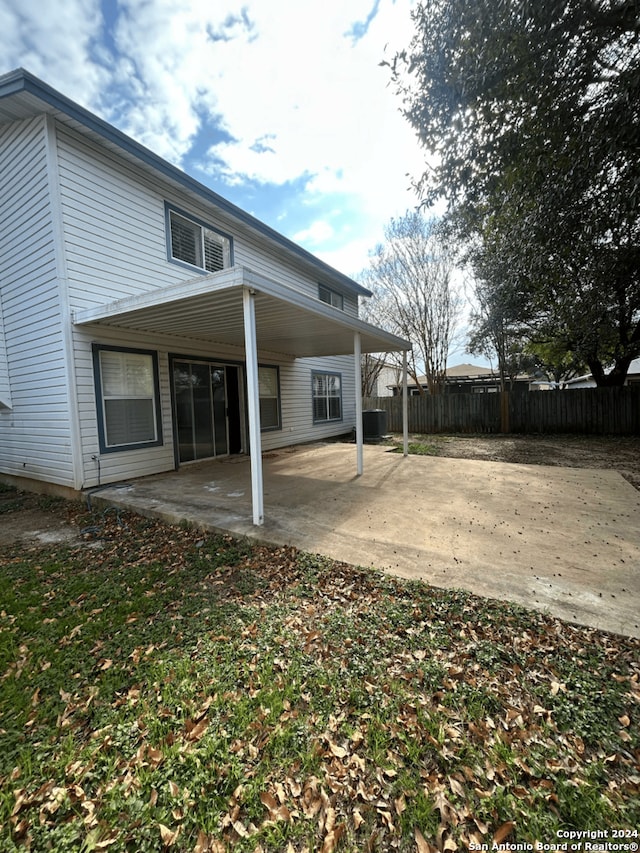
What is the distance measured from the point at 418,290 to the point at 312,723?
52.9ft

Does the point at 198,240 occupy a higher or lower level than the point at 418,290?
lower

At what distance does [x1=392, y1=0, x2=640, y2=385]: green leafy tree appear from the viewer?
4.25 meters

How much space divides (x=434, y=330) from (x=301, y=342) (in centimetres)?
933

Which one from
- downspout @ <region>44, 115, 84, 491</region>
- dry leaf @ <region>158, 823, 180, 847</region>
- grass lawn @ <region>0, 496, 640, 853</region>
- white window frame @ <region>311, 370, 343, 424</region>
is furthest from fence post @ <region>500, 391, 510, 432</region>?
dry leaf @ <region>158, 823, 180, 847</region>

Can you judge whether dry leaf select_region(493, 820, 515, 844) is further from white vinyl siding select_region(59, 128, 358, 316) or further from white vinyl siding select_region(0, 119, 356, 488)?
white vinyl siding select_region(59, 128, 358, 316)

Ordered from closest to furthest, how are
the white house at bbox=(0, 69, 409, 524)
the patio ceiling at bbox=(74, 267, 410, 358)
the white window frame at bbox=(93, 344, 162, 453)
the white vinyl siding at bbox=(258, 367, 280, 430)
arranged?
the patio ceiling at bbox=(74, 267, 410, 358), the white house at bbox=(0, 69, 409, 524), the white window frame at bbox=(93, 344, 162, 453), the white vinyl siding at bbox=(258, 367, 280, 430)

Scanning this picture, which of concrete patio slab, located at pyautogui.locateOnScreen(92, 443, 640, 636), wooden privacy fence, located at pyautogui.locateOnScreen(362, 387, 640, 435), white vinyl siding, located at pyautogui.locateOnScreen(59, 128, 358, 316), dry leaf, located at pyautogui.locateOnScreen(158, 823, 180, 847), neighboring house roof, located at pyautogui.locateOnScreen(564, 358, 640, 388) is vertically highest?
white vinyl siding, located at pyautogui.locateOnScreen(59, 128, 358, 316)

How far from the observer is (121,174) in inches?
249

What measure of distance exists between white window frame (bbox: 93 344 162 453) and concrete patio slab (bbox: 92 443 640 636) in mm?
700

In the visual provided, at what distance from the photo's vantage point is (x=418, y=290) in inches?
614

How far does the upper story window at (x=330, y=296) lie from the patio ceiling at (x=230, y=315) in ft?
15.3

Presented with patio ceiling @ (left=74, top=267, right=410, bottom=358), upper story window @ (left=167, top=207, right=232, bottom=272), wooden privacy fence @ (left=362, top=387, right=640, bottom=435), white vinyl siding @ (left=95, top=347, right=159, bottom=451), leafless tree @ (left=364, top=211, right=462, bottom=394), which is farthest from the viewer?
leafless tree @ (left=364, top=211, right=462, bottom=394)

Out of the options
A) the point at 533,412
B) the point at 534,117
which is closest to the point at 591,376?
the point at 533,412

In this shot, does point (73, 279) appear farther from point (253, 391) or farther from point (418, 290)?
point (418, 290)
